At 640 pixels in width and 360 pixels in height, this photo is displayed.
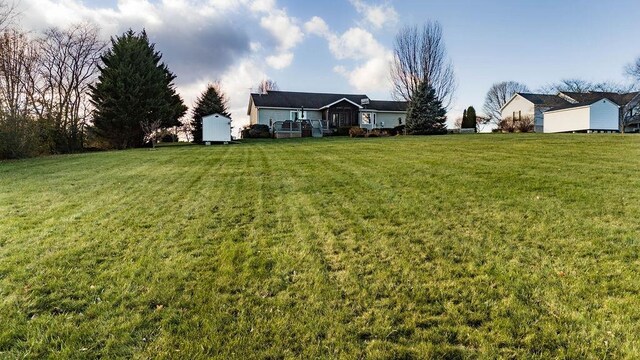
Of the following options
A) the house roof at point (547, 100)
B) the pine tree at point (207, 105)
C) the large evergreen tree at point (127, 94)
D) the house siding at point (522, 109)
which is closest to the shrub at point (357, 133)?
the pine tree at point (207, 105)

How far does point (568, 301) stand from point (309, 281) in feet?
7.09

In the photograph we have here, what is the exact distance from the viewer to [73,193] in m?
7.27

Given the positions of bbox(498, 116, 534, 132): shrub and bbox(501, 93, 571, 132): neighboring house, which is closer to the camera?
bbox(498, 116, 534, 132): shrub

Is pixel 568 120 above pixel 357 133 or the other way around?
above

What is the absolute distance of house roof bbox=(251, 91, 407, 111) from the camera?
37.5 m


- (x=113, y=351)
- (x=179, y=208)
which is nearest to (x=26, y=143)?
(x=179, y=208)

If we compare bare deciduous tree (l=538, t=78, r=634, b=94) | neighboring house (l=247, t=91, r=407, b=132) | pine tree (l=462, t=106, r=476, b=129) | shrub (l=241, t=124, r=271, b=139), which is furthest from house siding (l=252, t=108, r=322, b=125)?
bare deciduous tree (l=538, t=78, r=634, b=94)

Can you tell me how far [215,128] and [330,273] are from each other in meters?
23.5

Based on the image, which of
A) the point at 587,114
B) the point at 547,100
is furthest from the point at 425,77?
the point at 547,100

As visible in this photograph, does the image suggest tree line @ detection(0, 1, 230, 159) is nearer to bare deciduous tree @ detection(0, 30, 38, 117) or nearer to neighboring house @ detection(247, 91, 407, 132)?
bare deciduous tree @ detection(0, 30, 38, 117)

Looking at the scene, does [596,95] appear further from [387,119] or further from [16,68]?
[16,68]

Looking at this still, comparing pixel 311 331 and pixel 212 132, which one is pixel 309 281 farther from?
pixel 212 132

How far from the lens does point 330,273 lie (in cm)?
341

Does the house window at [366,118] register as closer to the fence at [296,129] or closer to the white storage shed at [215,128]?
the fence at [296,129]
